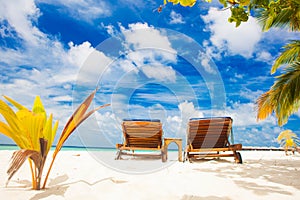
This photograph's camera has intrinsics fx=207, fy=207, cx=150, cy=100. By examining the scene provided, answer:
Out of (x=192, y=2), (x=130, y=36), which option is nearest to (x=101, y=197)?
(x=192, y=2)

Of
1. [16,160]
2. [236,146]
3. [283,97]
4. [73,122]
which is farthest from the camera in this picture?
[283,97]

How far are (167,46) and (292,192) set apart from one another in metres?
8.03

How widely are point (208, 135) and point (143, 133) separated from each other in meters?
1.88

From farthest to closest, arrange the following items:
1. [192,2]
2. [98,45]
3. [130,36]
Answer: [130,36] < [98,45] < [192,2]

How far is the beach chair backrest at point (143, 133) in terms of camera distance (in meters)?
5.84

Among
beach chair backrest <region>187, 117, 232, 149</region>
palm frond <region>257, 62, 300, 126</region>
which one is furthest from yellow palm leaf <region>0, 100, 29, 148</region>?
palm frond <region>257, 62, 300, 126</region>

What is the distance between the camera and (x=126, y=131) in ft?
19.7

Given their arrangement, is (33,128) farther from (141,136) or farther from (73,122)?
(141,136)

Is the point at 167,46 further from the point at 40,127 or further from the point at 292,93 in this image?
the point at 40,127

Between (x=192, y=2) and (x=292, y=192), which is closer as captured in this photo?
(x=192, y=2)

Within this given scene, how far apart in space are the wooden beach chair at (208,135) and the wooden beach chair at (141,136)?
0.88m

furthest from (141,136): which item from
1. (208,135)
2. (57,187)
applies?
(57,187)

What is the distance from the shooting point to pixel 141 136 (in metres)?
6.11

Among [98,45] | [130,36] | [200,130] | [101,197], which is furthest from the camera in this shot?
[130,36]
